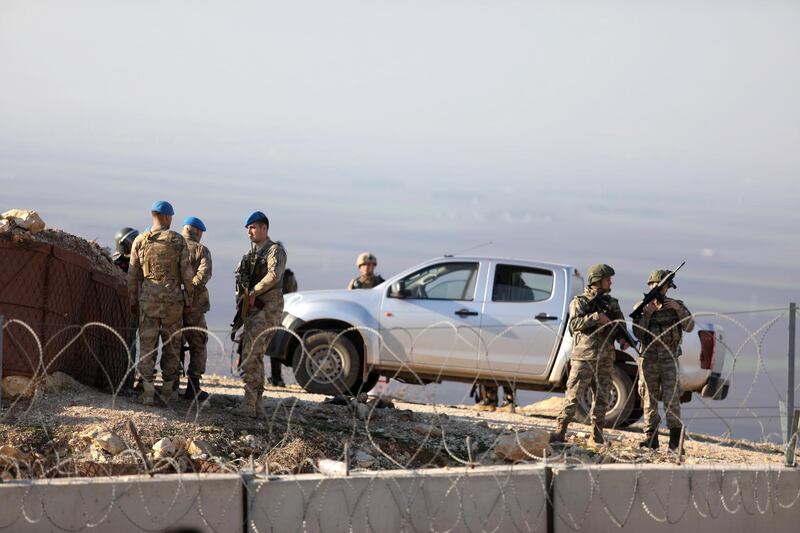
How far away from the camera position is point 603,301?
35.8 feet

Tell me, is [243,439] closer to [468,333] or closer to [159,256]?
[159,256]

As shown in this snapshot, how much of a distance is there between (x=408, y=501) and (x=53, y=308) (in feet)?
14.6

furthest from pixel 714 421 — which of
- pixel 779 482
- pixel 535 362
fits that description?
pixel 535 362

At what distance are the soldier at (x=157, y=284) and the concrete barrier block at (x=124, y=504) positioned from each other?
3.47 m

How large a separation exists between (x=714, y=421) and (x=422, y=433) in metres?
2.75

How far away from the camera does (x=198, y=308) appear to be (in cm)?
1098

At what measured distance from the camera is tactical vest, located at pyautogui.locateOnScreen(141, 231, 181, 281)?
10359 millimetres

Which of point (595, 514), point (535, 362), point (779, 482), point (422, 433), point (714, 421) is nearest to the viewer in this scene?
point (595, 514)

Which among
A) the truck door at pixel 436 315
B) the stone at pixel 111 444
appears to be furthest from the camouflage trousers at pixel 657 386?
the stone at pixel 111 444

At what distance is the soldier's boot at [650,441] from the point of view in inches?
445

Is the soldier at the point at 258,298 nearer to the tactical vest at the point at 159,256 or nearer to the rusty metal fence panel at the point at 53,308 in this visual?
the tactical vest at the point at 159,256

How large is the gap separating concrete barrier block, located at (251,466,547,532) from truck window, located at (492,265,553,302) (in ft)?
19.5

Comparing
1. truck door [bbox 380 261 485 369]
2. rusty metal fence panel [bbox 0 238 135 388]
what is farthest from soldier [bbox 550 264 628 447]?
rusty metal fence panel [bbox 0 238 135 388]

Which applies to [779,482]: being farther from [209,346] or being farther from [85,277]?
[85,277]
